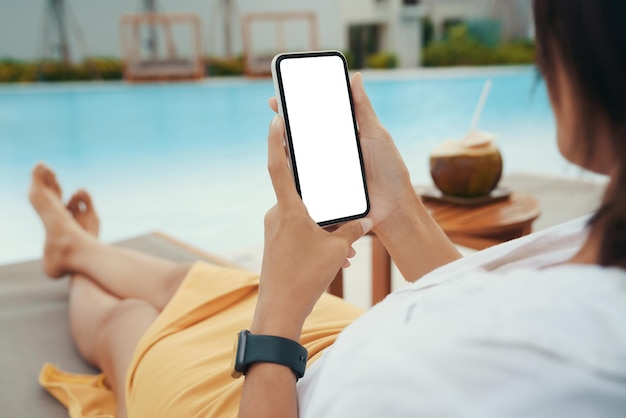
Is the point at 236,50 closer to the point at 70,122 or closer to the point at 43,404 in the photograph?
the point at 70,122

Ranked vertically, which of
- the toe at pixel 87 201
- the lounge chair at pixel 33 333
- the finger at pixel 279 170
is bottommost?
the lounge chair at pixel 33 333

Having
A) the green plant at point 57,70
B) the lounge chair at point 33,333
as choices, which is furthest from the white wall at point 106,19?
the lounge chair at point 33,333

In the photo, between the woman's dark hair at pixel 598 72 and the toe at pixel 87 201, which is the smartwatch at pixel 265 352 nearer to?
the woman's dark hair at pixel 598 72

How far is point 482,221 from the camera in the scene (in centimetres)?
163

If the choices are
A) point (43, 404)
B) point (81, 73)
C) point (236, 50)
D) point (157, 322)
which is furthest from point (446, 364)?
point (236, 50)

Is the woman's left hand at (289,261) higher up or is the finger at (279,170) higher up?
the finger at (279,170)

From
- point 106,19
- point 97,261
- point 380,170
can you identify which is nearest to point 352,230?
point 380,170

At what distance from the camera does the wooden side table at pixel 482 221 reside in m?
1.60

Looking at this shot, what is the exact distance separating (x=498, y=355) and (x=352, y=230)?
0.38 metres

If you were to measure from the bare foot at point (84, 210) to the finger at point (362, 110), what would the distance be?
1292 mm

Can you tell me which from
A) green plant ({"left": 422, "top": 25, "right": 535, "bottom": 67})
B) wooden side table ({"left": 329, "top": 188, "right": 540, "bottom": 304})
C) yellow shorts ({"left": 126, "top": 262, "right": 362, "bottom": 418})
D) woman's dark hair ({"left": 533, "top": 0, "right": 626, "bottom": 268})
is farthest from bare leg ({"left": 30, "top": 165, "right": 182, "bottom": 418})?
green plant ({"left": 422, "top": 25, "right": 535, "bottom": 67})

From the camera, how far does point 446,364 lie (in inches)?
19.7

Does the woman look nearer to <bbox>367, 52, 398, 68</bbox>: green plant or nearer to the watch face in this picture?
the watch face

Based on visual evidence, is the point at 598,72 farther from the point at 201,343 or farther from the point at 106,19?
the point at 106,19
